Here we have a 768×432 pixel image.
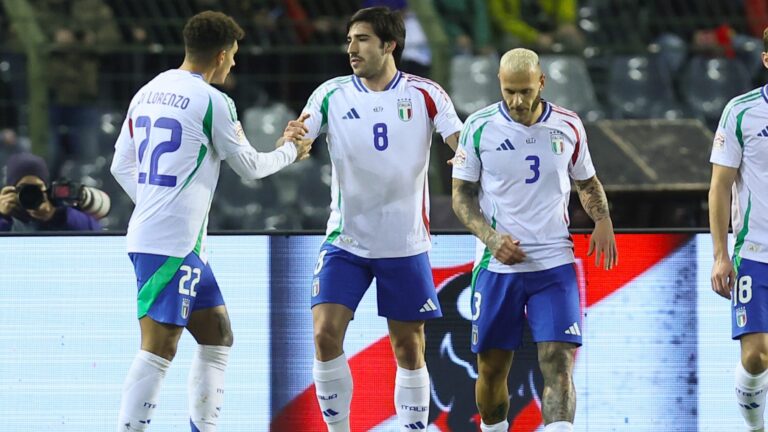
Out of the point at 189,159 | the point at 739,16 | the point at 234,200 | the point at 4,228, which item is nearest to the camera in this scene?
the point at 189,159

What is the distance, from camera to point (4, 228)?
334 inches

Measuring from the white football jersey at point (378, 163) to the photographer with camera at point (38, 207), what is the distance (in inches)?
74.8

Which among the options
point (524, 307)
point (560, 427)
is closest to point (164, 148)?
point (524, 307)

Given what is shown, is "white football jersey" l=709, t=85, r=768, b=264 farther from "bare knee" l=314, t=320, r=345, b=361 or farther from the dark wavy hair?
"bare knee" l=314, t=320, r=345, b=361

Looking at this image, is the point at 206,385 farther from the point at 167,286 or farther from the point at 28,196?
the point at 28,196

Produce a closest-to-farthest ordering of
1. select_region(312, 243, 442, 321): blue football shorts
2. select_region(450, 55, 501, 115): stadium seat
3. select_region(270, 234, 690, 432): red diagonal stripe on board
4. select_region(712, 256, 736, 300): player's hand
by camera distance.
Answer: select_region(712, 256, 736, 300): player's hand < select_region(312, 243, 442, 321): blue football shorts < select_region(270, 234, 690, 432): red diagonal stripe on board < select_region(450, 55, 501, 115): stadium seat

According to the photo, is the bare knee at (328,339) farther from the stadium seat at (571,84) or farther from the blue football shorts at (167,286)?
the stadium seat at (571,84)

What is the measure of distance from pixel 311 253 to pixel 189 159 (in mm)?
1386

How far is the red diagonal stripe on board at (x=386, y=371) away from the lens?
777 centimetres

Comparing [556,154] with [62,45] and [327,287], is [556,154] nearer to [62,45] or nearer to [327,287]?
[327,287]

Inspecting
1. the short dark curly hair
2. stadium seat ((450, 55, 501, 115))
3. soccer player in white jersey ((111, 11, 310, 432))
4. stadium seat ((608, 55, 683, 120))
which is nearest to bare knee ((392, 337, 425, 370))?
soccer player in white jersey ((111, 11, 310, 432))

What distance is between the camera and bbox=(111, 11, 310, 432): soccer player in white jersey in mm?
6555

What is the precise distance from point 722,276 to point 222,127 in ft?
7.83

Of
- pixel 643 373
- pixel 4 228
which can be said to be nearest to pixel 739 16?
pixel 643 373
